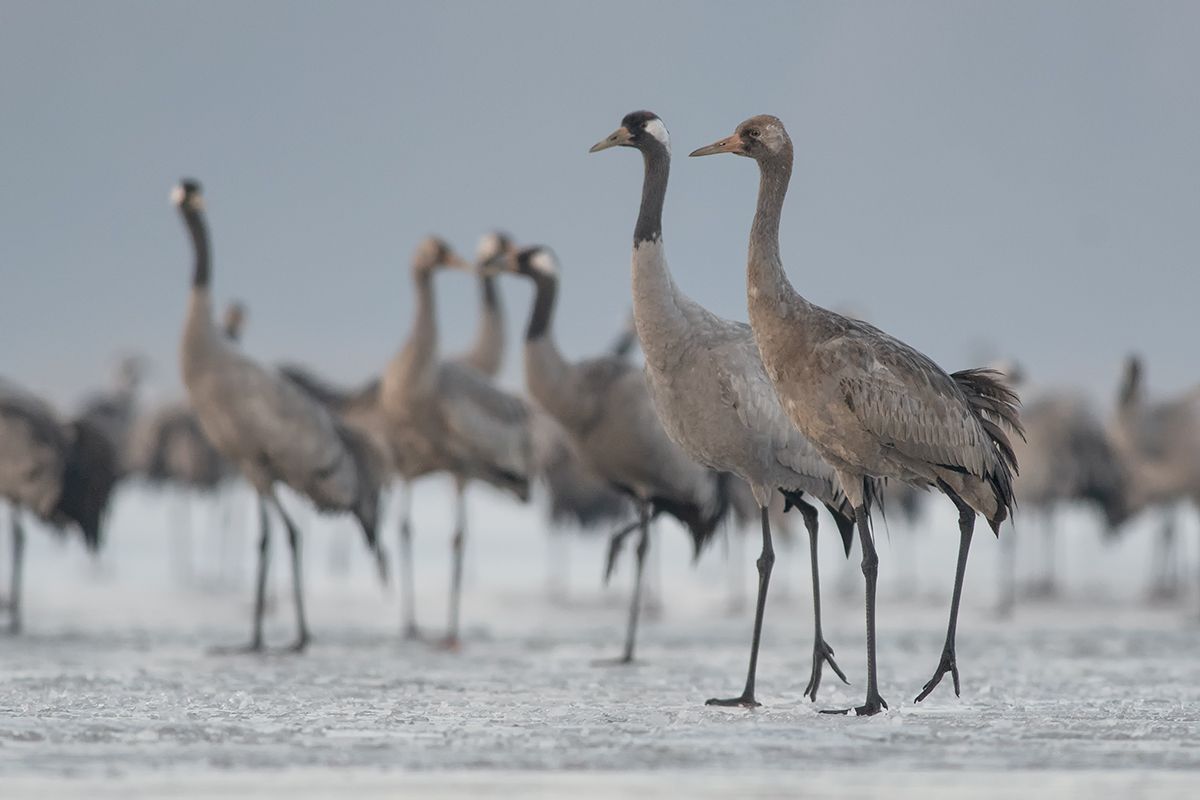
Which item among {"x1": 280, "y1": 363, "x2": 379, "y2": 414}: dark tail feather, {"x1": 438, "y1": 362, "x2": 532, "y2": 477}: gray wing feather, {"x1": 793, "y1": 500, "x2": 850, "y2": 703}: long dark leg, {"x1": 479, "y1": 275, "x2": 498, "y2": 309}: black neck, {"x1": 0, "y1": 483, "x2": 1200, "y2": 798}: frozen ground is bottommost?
{"x1": 0, "y1": 483, "x2": 1200, "y2": 798}: frozen ground

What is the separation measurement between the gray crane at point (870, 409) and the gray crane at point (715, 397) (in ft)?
2.45

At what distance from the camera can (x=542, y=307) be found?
37.4 ft

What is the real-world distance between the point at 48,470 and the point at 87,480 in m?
0.38

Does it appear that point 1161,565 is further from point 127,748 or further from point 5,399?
point 127,748

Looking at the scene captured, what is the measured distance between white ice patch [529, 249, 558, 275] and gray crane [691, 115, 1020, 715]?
4.29 metres

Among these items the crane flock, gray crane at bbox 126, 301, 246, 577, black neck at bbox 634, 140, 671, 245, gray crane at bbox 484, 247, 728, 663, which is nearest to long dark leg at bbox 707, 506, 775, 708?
the crane flock

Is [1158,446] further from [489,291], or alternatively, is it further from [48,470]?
[48,470]

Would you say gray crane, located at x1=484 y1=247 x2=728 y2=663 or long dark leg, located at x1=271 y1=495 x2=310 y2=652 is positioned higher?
gray crane, located at x1=484 y1=247 x2=728 y2=663

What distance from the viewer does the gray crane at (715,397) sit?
323 inches

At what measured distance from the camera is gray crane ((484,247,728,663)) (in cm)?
1069

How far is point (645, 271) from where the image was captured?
832 centimetres

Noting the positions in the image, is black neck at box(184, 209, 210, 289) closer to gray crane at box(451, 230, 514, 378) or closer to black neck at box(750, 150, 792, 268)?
gray crane at box(451, 230, 514, 378)

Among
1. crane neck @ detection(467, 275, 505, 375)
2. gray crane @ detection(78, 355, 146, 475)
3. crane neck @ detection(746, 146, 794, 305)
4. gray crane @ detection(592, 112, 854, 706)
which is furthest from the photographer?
gray crane @ detection(78, 355, 146, 475)

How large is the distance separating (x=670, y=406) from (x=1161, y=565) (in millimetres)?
12892
